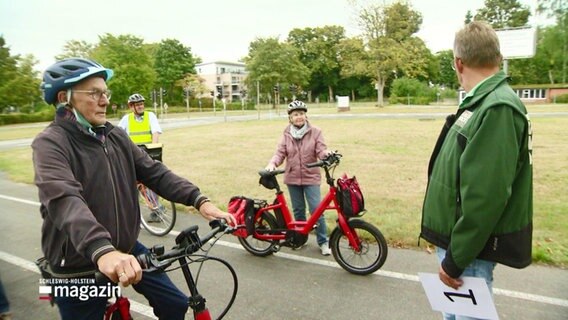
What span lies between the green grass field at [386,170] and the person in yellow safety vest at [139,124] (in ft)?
5.79

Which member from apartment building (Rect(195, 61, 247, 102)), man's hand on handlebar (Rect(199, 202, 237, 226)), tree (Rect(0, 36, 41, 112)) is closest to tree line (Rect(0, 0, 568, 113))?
tree (Rect(0, 36, 41, 112))

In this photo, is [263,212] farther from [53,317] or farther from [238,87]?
[238,87]

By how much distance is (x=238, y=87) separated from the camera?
100688 mm

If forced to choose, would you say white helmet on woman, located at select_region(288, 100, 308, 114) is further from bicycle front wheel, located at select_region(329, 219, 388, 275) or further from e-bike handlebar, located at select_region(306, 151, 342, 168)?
bicycle front wheel, located at select_region(329, 219, 388, 275)

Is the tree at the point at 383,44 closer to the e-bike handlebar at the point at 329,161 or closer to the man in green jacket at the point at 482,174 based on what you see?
the e-bike handlebar at the point at 329,161

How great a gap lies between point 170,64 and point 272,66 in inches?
835

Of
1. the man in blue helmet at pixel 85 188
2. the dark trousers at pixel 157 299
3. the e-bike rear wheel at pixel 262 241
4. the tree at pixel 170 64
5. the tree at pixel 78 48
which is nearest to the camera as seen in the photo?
the man in blue helmet at pixel 85 188

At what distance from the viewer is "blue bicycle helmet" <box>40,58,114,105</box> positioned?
200 cm

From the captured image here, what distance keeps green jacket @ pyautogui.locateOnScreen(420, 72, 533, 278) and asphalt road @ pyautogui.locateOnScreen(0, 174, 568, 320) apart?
67.7 inches

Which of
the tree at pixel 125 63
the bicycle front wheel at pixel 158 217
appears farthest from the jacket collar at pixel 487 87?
the tree at pixel 125 63

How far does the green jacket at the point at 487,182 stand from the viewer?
182cm

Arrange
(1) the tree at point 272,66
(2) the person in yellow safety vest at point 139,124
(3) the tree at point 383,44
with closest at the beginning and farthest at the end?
(2) the person in yellow safety vest at point 139,124
(3) the tree at point 383,44
(1) the tree at point 272,66

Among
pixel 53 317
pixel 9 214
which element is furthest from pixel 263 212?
pixel 9 214

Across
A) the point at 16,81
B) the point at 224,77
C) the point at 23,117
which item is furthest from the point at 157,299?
the point at 224,77
